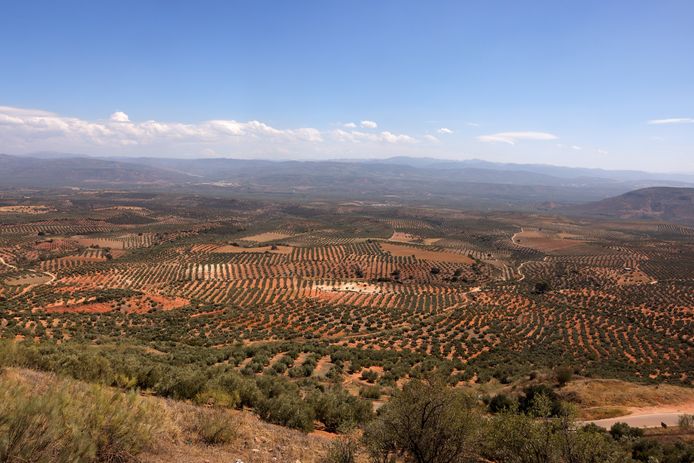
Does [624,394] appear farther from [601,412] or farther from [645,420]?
[601,412]

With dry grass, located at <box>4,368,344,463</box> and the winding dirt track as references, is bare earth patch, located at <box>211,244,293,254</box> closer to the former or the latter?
the winding dirt track

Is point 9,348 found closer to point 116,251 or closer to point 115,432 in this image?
point 115,432

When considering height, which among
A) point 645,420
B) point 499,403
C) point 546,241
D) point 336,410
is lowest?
point 546,241

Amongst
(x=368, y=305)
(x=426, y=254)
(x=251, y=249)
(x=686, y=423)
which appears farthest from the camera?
(x=426, y=254)

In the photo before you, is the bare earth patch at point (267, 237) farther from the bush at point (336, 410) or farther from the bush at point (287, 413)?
the bush at point (287, 413)

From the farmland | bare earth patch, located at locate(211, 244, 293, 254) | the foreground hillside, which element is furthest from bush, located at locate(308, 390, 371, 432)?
bare earth patch, located at locate(211, 244, 293, 254)

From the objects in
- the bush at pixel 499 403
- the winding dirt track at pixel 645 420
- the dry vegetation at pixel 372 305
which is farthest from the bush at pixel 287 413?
the winding dirt track at pixel 645 420

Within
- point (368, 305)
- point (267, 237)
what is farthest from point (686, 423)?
point (267, 237)

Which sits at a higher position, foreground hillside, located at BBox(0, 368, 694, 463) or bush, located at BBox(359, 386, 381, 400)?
foreground hillside, located at BBox(0, 368, 694, 463)
